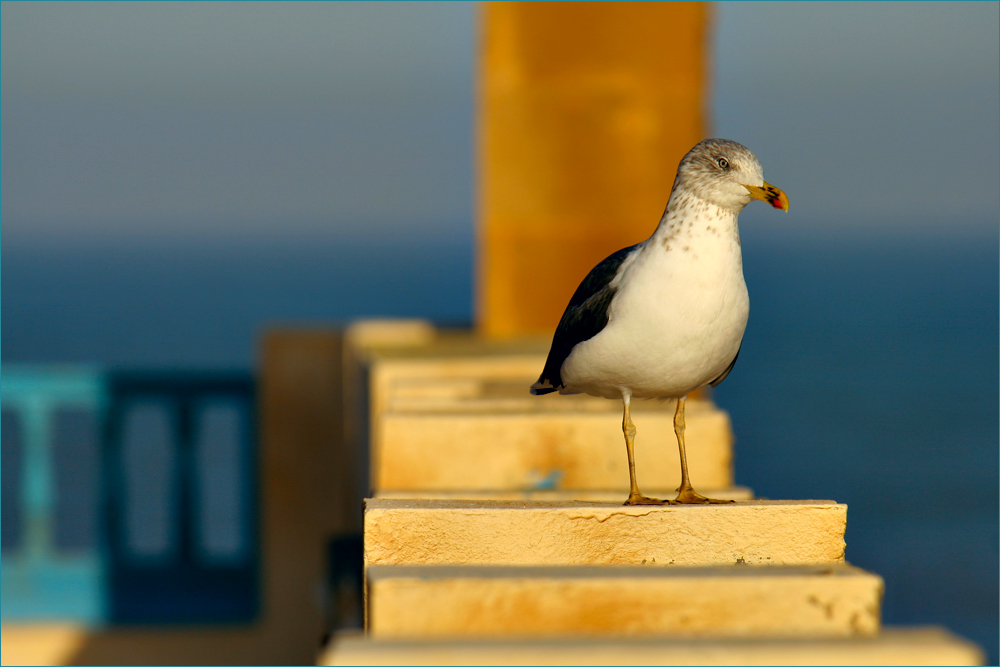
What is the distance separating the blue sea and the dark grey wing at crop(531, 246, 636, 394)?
484cm

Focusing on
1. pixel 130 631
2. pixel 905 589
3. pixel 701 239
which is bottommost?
pixel 905 589

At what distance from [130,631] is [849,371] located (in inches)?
1662

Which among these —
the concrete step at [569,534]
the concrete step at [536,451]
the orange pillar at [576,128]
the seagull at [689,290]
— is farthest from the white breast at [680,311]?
the orange pillar at [576,128]

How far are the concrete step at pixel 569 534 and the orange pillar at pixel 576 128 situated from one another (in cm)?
487

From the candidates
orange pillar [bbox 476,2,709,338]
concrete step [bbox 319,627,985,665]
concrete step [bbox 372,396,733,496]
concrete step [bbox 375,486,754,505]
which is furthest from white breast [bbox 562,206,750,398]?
orange pillar [bbox 476,2,709,338]

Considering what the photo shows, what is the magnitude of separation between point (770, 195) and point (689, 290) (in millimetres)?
400

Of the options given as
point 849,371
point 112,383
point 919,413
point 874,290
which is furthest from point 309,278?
point 112,383

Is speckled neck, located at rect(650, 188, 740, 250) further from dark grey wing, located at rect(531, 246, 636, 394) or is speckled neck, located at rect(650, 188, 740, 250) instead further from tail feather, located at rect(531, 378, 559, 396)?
tail feather, located at rect(531, 378, 559, 396)

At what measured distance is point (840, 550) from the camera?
4.48 m

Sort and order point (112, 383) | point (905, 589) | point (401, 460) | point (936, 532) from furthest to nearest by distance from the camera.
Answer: point (936, 532) → point (905, 589) → point (112, 383) → point (401, 460)

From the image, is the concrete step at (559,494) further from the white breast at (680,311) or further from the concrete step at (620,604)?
the concrete step at (620,604)

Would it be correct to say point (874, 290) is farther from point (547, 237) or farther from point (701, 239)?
point (701, 239)

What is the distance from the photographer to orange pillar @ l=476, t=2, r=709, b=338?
360 inches

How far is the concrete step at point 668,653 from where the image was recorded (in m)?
3.35
